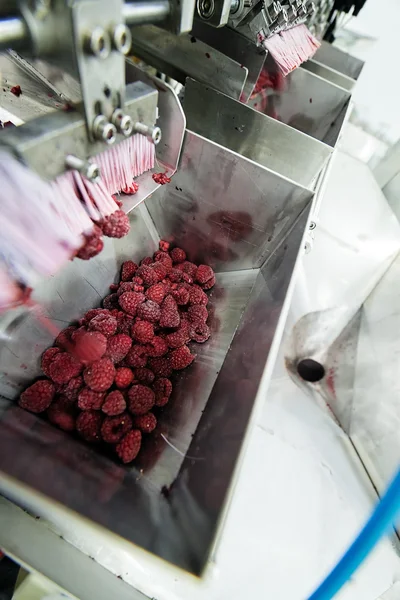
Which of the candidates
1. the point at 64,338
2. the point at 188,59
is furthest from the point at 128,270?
the point at 188,59

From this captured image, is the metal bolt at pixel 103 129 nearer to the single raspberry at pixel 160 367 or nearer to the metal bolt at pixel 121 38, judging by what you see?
the metal bolt at pixel 121 38

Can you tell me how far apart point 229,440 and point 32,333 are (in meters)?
0.55

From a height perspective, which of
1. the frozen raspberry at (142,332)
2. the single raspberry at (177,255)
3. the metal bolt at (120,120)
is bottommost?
the frozen raspberry at (142,332)

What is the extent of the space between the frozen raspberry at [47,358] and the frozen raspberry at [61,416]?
0.08 m

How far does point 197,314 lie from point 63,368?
408mm

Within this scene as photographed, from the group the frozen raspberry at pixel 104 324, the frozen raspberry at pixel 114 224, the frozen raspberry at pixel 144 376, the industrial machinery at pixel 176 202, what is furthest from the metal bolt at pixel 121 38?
the frozen raspberry at pixel 144 376

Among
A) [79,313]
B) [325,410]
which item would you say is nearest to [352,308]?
[325,410]

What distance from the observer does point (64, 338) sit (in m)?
0.88

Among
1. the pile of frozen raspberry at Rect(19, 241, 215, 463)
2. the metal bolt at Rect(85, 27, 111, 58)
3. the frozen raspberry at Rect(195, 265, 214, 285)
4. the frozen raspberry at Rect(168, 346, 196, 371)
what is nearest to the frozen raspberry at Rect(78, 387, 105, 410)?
the pile of frozen raspberry at Rect(19, 241, 215, 463)

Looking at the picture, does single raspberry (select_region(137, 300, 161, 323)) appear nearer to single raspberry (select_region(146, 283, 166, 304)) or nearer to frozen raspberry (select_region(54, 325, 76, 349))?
single raspberry (select_region(146, 283, 166, 304))

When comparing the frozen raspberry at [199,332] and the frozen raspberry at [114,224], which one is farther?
the frozen raspberry at [199,332]

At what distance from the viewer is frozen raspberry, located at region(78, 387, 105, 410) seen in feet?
2.59

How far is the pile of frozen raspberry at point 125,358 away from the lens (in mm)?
777

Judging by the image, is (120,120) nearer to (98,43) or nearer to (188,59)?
(98,43)
